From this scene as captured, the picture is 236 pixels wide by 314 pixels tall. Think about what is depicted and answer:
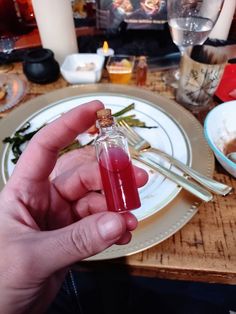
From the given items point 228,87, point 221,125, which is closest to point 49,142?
point 221,125

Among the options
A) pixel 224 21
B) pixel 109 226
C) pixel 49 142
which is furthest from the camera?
pixel 224 21

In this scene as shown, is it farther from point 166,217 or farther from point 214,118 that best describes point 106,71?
point 166,217

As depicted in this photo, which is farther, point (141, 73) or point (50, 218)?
point (141, 73)

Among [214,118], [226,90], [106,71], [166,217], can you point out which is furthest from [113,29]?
[166,217]

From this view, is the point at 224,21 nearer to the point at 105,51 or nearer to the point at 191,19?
the point at 191,19

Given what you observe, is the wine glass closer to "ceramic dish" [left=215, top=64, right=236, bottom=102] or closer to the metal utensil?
"ceramic dish" [left=215, top=64, right=236, bottom=102]
